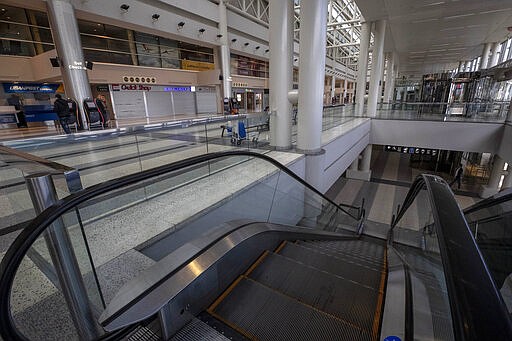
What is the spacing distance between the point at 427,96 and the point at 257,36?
575 inches

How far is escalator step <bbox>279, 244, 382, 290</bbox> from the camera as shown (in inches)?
90.1

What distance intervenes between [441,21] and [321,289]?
588 inches

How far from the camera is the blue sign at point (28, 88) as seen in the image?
1189 cm

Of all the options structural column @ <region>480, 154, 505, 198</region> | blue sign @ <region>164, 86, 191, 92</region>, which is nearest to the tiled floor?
structural column @ <region>480, 154, 505, 198</region>

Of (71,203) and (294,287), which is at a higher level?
(71,203)

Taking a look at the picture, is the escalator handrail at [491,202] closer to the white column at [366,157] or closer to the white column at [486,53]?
the white column at [366,157]

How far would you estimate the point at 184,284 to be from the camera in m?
1.39

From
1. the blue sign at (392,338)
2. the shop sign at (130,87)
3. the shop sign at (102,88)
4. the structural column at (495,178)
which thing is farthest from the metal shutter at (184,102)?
the blue sign at (392,338)

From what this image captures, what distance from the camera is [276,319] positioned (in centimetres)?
148

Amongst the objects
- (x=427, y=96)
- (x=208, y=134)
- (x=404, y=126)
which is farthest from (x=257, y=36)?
(x=208, y=134)

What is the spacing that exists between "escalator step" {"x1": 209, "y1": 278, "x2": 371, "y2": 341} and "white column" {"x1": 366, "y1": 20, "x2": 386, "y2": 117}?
14140 mm

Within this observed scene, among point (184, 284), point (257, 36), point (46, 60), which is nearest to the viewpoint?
point (184, 284)

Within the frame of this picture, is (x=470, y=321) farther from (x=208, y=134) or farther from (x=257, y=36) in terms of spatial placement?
(x=257, y=36)

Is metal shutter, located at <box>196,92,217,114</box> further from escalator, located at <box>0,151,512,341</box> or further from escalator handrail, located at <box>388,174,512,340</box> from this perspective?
escalator handrail, located at <box>388,174,512,340</box>
